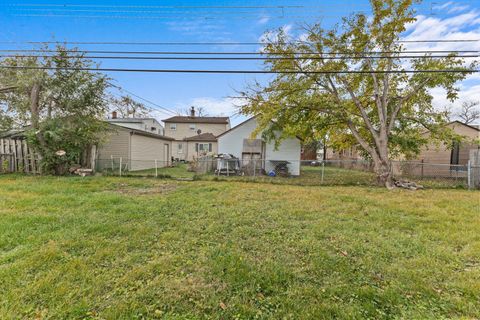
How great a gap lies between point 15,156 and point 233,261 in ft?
43.9

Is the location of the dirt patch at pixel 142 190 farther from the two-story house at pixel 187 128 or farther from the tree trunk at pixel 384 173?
the two-story house at pixel 187 128

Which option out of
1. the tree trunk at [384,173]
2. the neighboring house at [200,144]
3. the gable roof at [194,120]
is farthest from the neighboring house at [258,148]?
the gable roof at [194,120]

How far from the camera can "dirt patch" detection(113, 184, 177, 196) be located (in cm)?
736

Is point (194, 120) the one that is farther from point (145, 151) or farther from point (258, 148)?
point (258, 148)

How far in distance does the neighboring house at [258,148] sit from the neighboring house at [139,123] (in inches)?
473

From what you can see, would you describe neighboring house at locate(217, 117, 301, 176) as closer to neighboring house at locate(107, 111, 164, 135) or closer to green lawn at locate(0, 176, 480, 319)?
green lawn at locate(0, 176, 480, 319)

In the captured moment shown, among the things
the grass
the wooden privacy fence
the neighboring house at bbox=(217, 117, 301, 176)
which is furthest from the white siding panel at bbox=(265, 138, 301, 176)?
the wooden privacy fence

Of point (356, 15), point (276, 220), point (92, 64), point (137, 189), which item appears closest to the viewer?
point (276, 220)

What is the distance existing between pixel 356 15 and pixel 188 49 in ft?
25.9

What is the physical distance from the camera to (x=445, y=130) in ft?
34.0

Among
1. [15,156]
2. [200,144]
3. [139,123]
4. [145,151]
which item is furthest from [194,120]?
[15,156]

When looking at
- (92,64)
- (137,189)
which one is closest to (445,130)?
(137,189)

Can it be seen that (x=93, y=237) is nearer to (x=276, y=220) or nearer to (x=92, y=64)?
(x=276, y=220)

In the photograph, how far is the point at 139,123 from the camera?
23359 mm
